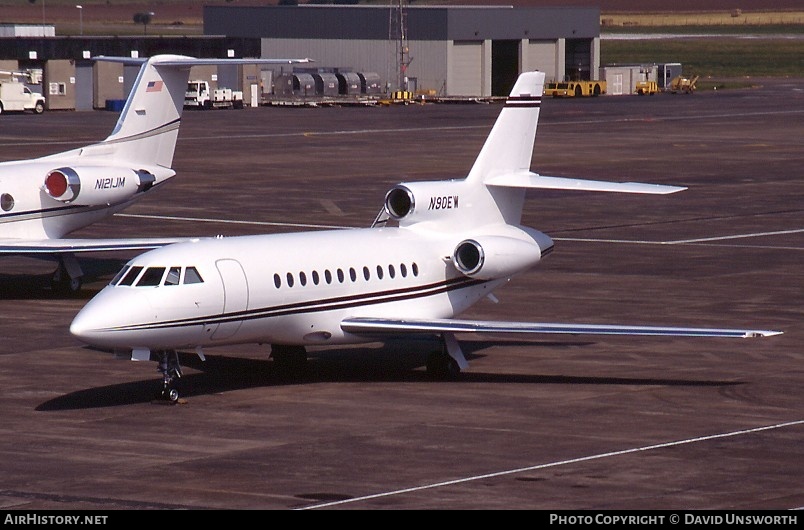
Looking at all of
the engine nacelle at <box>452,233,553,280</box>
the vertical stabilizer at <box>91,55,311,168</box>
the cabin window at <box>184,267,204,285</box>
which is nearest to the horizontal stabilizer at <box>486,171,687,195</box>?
the engine nacelle at <box>452,233,553,280</box>

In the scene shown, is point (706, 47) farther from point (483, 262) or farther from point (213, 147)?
point (483, 262)

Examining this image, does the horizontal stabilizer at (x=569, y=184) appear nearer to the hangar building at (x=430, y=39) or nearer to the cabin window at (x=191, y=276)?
the cabin window at (x=191, y=276)

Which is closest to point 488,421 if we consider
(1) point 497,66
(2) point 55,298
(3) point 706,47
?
(2) point 55,298

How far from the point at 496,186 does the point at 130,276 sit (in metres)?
7.74

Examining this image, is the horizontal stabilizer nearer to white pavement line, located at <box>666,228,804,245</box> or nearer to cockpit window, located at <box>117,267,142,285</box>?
cockpit window, located at <box>117,267,142,285</box>

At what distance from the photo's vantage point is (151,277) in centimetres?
2419

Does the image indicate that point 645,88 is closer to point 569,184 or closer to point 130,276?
point 569,184

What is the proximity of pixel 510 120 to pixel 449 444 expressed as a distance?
30.6 feet

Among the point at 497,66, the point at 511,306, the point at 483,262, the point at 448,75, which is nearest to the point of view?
the point at 483,262

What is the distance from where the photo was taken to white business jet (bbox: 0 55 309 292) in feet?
116

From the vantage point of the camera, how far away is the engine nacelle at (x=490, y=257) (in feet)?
90.7

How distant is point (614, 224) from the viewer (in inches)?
1986

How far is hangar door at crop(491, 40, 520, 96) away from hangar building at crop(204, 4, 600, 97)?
8cm

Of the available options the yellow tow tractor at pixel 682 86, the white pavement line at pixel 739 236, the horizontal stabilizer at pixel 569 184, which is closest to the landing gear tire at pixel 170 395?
the horizontal stabilizer at pixel 569 184
